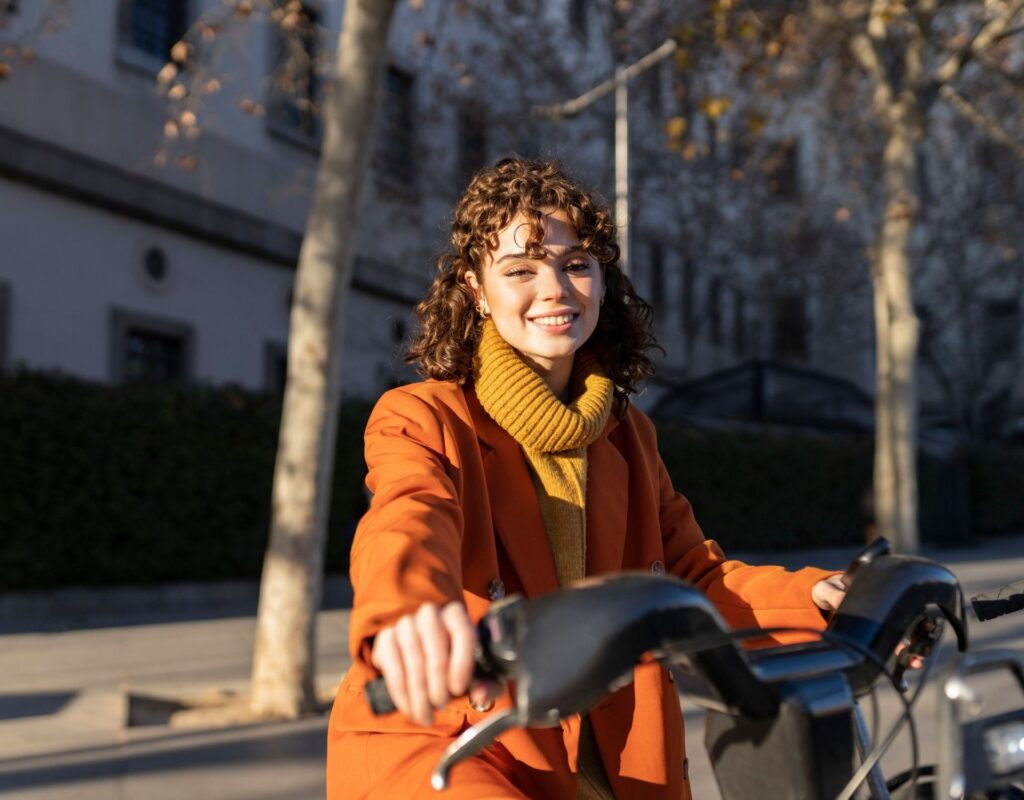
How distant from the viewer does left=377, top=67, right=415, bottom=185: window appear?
2034 centimetres

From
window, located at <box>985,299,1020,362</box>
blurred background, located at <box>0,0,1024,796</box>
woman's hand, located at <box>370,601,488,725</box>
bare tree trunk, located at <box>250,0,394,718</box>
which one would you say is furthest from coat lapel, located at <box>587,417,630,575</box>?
window, located at <box>985,299,1020,362</box>

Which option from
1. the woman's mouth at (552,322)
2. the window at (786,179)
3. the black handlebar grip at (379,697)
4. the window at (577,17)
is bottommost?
the black handlebar grip at (379,697)

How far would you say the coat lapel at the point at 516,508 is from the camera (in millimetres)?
2066

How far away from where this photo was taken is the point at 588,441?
2.20 m

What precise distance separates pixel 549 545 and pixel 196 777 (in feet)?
13.2

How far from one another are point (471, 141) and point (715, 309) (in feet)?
37.5

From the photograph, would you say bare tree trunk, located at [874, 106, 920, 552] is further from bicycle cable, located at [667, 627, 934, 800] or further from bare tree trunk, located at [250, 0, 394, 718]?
bicycle cable, located at [667, 627, 934, 800]

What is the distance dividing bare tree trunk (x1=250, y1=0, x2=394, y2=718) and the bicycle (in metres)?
5.81

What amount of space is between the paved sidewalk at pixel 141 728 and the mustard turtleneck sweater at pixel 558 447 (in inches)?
139

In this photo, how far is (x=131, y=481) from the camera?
12.4 meters

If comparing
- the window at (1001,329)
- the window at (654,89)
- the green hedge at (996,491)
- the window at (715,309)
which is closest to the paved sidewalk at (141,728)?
the window at (654,89)

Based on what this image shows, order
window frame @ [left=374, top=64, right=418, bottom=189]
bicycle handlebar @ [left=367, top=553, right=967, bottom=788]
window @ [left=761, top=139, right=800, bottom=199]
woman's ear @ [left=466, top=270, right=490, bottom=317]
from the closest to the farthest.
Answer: bicycle handlebar @ [left=367, top=553, right=967, bottom=788]
woman's ear @ [left=466, top=270, right=490, bottom=317]
window frame @ [left=374, top=64, right=418, bottom=189]
window @ [left=761, top=139, right=800, bottom=199]

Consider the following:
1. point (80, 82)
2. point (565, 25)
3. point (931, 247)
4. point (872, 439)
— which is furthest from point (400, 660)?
point (931, 247)

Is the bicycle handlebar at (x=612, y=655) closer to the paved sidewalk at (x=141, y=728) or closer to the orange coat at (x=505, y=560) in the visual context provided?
the orange coat at (x=505, y=560)
